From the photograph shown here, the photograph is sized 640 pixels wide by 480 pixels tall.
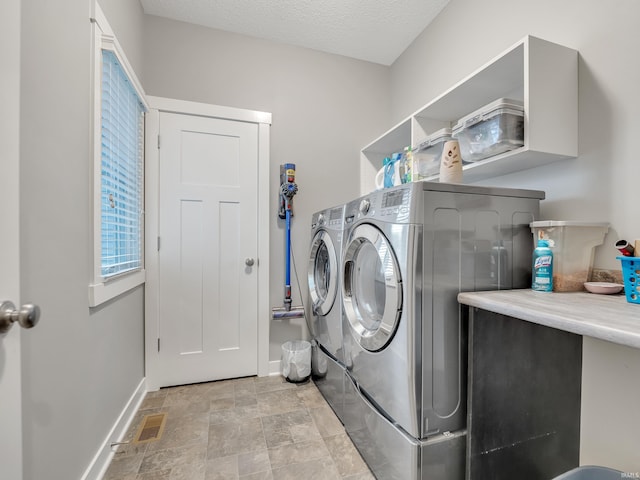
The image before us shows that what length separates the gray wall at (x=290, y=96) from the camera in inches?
87.0

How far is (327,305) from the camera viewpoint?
185 centimetres

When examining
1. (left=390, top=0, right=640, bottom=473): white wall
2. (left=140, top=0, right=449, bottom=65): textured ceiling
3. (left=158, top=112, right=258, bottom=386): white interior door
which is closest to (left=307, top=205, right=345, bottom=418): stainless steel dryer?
(left=158, top=112, right=258, bottom=386): white interior door

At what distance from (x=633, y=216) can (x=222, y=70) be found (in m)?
2.66

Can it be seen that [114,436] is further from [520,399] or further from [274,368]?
[520,399]

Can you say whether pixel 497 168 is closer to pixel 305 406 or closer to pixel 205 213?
pixel 305 406

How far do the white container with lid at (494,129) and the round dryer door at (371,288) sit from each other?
650mm

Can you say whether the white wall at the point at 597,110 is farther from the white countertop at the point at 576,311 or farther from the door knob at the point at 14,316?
the door knob at the point at 14,316

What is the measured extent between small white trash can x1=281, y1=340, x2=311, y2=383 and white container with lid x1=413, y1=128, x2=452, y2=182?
1527 mm

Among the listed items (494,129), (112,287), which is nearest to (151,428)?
(112,287)

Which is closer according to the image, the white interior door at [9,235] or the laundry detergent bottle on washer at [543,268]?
the white interior door at [9,235]

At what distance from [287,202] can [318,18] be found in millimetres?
1396

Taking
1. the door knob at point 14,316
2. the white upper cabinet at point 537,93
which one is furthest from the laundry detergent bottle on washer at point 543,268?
the door knob at point 14,316

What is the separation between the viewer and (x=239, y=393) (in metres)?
2.07

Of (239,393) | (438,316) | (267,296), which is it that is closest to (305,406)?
(239,393)
